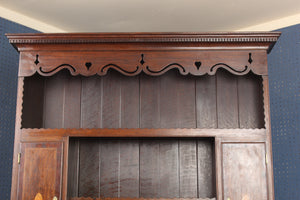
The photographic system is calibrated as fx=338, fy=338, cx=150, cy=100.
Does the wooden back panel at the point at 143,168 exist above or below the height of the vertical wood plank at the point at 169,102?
below

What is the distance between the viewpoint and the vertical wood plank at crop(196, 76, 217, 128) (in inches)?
110

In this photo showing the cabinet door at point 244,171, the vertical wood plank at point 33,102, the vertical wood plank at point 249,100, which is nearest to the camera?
the cabinet door at point 244,171

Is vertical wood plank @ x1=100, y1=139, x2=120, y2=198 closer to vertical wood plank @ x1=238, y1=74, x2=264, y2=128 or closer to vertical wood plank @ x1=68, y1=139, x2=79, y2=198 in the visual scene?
vertical wood plank @ x1=68, y1=139, x2=79, y2=198

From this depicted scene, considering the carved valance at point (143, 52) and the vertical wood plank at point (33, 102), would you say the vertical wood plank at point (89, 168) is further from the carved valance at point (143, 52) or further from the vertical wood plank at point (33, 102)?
the carved valance at point (143, 52)

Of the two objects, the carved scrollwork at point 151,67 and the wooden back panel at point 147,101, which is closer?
the carved scrollwork at point 151,67

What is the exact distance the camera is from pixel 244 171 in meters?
2.42

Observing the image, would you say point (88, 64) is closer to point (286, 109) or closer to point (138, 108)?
point (138, 108)

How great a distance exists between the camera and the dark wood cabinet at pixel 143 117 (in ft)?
8.04

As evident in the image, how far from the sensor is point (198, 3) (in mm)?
2873

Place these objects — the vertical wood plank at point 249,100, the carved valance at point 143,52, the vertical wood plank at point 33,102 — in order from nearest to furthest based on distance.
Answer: the carved valance at point 143,52, the vertical wood plank at point 33,102, the vertical wood plank at point 249,100

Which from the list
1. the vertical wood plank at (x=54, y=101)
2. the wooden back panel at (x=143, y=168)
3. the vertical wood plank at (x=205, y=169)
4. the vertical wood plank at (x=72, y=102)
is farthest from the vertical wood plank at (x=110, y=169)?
the vertical wood plank at (x=205, y=169)

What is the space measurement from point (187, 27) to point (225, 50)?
2.97ft

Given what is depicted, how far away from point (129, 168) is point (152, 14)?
1.38 meters

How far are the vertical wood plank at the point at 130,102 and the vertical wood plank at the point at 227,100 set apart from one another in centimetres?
68
